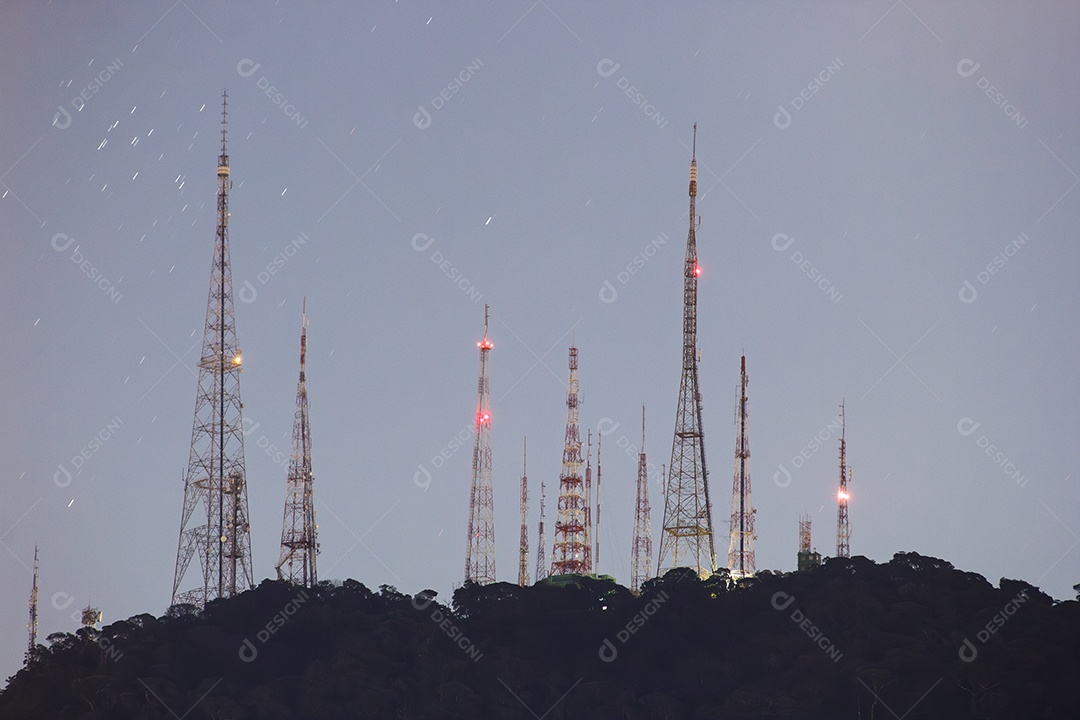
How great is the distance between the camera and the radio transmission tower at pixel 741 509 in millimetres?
101000

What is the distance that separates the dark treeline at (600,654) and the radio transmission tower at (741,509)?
4.48 meters

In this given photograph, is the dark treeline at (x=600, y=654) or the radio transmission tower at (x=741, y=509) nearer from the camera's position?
the dark treeline at (x=600, y=654)

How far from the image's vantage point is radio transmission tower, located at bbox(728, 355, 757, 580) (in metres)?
101

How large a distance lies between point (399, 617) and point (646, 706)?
51.7 feet

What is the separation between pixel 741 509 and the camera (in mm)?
100062

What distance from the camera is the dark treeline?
84.1 m

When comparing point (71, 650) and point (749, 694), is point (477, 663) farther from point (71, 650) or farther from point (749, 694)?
point (71, 650)

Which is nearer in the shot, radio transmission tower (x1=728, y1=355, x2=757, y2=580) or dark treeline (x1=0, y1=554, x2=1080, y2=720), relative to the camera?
dark treeline (x1=0, y1=554, x2=1080, y2=720)

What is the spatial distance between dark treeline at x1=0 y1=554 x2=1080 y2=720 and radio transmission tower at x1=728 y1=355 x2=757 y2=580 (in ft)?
14.7

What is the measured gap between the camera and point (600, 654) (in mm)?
94062

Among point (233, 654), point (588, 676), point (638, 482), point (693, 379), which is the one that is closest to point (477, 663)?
point (588, 676)

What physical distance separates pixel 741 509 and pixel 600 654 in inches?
501

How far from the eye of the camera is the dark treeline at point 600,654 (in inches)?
3310

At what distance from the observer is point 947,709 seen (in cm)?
8225
